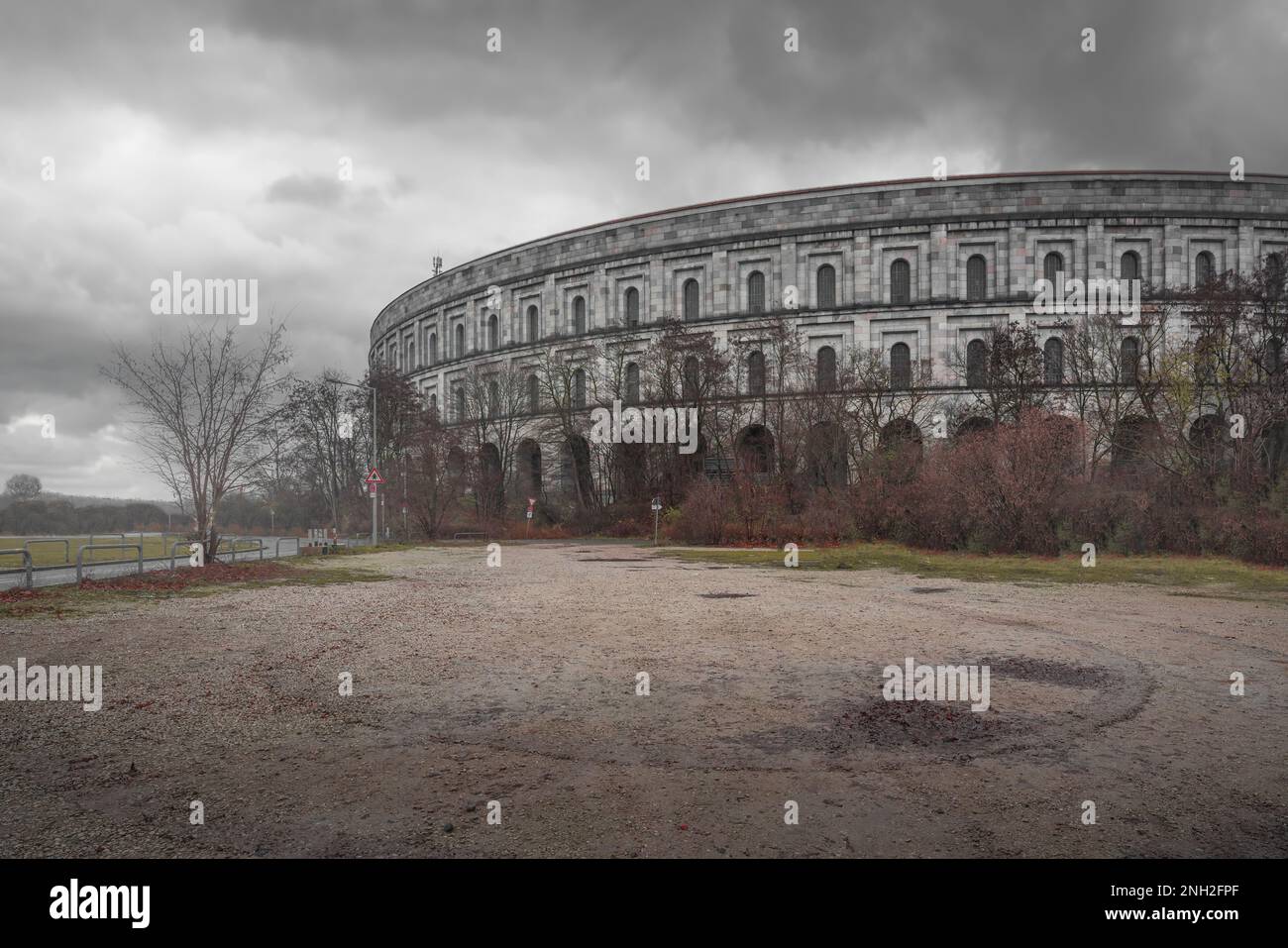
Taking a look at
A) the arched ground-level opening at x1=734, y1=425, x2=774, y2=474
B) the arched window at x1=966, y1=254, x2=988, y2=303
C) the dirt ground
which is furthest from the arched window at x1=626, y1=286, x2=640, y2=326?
the dirt ground

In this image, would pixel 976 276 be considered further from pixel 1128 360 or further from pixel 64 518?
pixel 64 518

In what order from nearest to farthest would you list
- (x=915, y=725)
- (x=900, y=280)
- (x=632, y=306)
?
(x=915, y=725) < (x=900, y=280) < (x=632, y=306)

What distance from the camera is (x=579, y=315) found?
59656 mm

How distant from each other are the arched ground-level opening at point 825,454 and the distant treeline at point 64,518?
94.2ft

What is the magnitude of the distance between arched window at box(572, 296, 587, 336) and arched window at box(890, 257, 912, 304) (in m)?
22.6

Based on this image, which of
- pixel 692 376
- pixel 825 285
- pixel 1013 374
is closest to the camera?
pixel 1013 374

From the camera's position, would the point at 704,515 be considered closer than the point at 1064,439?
No

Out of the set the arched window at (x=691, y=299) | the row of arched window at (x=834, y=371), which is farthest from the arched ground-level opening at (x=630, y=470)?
the arched window at (x=691, y=299)

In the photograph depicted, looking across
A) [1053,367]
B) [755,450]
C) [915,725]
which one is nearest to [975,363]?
[1053,367]

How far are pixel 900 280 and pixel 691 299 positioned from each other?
46.6 ft

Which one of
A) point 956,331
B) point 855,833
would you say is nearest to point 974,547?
point 855,833

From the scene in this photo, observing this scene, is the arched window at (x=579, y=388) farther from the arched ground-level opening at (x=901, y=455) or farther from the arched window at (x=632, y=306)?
the arched ground-level opening at (x=901, y=455)

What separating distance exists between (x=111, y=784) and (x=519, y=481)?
44266 millimetres
